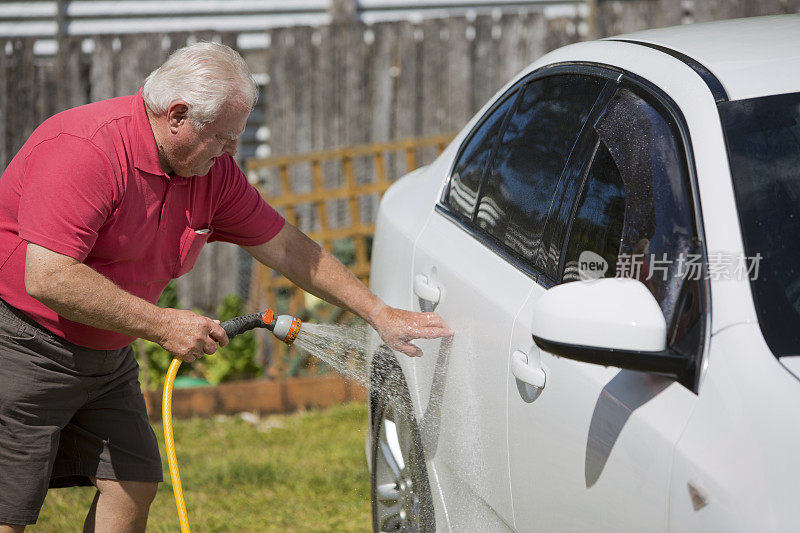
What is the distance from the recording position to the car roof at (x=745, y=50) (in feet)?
7.11

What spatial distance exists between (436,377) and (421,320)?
0.18 m

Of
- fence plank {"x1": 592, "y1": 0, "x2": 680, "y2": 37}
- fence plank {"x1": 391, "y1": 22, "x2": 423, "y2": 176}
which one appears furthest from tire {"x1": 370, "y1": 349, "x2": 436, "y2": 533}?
fence plank {"x1": 592, "y1": 0, "x2": 680, "y2": 37}

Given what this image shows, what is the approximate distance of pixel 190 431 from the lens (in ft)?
18.5

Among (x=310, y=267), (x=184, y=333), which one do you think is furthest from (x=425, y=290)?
(x=184, y=333)

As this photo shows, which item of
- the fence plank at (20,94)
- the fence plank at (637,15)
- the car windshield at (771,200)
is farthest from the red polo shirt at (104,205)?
the fence plank at (637,15)

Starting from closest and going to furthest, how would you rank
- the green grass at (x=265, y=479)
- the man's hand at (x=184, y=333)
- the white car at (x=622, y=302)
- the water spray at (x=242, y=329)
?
1. the white car at (x=622, y=302)
2. the man's hand at (x=184, y=333)
3. the water spray at (x=242, y=329)
4. the green grass at (x=265, y=479)

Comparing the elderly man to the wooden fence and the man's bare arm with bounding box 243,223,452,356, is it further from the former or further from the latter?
the wooden fence

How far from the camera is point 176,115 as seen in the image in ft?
8.48

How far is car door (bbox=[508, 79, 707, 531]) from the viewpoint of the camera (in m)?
1.82

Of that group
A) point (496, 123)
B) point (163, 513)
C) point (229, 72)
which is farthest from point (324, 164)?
point (229, 72)

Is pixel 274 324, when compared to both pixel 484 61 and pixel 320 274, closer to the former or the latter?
pixel 320 274

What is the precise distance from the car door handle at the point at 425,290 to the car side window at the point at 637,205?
2.05ft

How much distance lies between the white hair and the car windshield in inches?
50.1

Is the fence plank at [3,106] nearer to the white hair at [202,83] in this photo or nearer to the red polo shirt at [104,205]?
the red polo shirt at [104,205]
